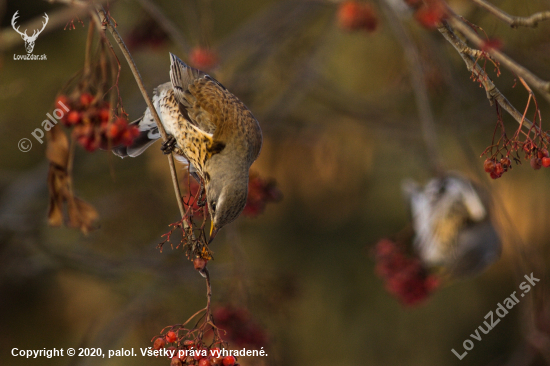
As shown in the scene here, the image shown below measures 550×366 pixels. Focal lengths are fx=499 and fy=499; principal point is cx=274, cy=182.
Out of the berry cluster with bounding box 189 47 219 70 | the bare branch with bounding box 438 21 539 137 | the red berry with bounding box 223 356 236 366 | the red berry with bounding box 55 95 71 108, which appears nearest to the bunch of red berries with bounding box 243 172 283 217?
the berry cluster with bounding box 189 47 219 70

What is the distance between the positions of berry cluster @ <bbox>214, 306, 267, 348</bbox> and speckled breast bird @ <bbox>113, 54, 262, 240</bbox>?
2.23 feet

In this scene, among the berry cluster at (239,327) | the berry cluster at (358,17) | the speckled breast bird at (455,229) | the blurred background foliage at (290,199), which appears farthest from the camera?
the blurred background foliage at (290,199)

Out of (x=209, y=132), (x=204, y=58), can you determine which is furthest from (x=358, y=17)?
(x=209, y=132)

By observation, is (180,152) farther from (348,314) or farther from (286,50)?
(348,314)

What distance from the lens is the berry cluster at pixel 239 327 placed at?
236 cm

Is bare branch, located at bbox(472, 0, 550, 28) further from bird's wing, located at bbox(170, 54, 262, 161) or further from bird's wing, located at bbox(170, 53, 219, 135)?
bird's wing, located at bbox(170, 53, 219, 135)

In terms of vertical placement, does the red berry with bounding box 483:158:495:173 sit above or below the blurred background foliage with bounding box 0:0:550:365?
above

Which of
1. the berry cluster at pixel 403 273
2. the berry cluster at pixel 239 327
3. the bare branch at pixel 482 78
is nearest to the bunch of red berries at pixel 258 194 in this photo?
the berry cluster at pixel 239 327

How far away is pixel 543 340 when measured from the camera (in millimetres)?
2764

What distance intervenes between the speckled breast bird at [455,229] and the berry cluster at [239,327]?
3.45 ft

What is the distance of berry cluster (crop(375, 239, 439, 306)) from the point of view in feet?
9.01

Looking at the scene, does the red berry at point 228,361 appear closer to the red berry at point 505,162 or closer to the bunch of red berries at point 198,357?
the bunch of red berries at point 198,357

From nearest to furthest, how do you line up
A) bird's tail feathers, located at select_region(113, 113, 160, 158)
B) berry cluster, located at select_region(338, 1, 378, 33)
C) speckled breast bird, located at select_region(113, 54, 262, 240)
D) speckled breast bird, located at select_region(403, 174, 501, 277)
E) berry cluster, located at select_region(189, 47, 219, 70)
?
speckled breast bird, located at select_region(113, 54, 262, 240)
bird's tail feathers, located at select_region(113, 113, 160, 158)
speckled breast bird, located at select_region(403, 174, 501, 277)
berry cluster, located at select_region(189, 47, 219, 70)
berry cluster, located at select_region(338, 1, 378, 33)

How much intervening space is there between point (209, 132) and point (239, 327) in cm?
93
